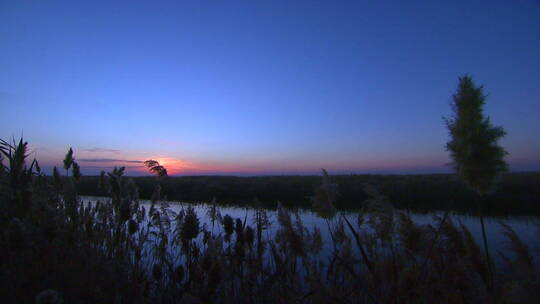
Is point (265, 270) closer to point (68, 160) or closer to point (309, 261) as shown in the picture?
point (309, 261)

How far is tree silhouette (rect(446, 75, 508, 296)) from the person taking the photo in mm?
2676

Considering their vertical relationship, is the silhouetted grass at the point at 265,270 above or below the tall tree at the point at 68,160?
below

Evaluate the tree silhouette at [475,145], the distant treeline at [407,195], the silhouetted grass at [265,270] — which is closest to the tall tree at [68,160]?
the silhouetted grass at [265,270]

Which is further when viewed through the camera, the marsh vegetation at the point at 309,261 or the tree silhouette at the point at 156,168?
the tree silhouette at the point at 156,168

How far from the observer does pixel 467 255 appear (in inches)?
112

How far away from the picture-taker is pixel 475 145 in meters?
2.69

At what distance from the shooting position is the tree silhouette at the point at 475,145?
2676 mm

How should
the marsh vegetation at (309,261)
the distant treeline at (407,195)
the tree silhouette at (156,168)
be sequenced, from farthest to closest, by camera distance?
the distant treeline at (407,195) < the tree silhouette at (156,168) < the marsh vegetation at (309,261)

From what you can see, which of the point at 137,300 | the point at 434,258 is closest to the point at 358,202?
the point at 434,258

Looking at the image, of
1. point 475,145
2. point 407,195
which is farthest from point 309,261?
point 407,195

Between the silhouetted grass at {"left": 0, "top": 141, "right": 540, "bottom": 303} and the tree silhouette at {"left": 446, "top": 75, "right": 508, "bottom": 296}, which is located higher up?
the tree silhouette at {"left": 446, "top": 75, "right": 508, "bottom": 296}

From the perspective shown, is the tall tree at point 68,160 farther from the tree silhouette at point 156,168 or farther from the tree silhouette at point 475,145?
the tree silhouette at point 475,145

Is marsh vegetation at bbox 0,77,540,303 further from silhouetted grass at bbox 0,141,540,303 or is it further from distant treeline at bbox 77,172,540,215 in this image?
distant treeline at bbox 77,172,540,215

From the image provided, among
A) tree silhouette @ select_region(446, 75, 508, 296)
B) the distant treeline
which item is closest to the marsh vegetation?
tree silhouette @ select_region(446, 75, 508, 296)
